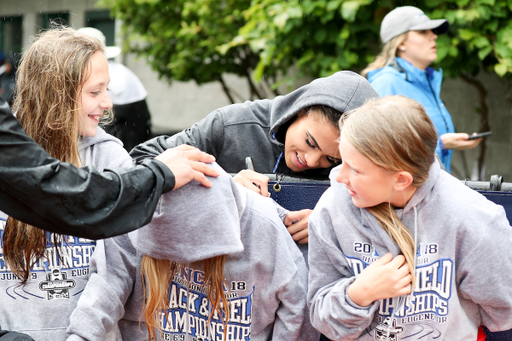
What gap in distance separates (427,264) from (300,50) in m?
3.30

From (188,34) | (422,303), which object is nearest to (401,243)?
(422,303)

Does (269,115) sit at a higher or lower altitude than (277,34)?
lower

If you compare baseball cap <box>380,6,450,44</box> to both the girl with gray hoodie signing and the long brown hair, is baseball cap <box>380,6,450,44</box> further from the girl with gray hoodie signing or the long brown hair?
the long brown hair

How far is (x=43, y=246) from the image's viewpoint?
78.1 inches

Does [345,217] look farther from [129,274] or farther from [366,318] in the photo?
[129,274]

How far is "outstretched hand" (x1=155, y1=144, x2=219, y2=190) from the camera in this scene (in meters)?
1.65

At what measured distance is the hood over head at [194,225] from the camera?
1712mm

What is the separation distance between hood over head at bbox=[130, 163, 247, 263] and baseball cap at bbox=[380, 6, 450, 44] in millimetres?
2398

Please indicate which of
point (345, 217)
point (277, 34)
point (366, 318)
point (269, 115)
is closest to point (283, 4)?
point (277, 34)

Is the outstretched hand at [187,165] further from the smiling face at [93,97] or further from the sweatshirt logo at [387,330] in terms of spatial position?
the sweatshirt logo at [387,330]

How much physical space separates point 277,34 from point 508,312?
326 centimetres

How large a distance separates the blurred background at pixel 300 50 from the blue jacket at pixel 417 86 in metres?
0.59

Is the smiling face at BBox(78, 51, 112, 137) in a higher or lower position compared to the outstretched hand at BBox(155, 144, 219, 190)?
higher

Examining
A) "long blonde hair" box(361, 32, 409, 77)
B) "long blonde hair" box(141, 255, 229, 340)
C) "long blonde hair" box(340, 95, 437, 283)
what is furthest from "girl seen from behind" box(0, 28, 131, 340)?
"long blonde hair" box(361, 32, 409, 77)
